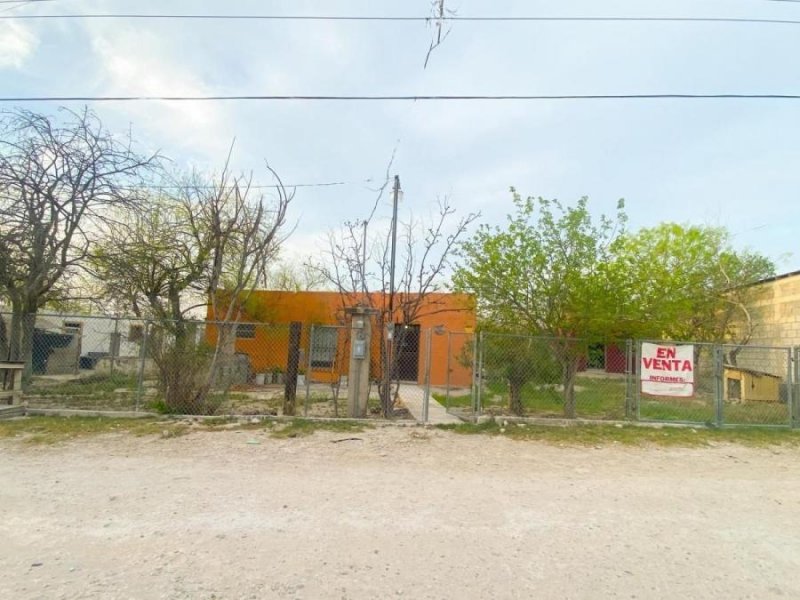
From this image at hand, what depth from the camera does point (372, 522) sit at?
4500 millimetres

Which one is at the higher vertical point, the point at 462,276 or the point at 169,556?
the point at 462,276

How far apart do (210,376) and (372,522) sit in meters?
6.17

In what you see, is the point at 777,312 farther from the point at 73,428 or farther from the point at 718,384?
the point at 73,428

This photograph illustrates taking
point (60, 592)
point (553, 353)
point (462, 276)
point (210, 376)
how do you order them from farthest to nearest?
point (462, 276) < point (553, 353) < point (210, 376) < point (60, 592)

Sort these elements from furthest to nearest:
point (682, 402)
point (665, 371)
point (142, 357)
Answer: point (682, 402) < point (665, 371) < point (142, 357)

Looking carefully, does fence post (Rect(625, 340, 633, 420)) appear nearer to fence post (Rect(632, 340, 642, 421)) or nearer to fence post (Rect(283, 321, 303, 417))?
fence post (Rect(632, 340, 642, 421))

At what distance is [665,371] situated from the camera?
1027 cm

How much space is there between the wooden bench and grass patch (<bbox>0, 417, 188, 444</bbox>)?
0.91 meters

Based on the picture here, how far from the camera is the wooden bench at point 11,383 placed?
9.46 metres

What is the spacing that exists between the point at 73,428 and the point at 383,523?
20.8 ft

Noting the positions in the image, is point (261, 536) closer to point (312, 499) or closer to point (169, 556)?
point (169, 556)

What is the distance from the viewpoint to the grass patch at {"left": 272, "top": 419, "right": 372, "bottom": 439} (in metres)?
8.30

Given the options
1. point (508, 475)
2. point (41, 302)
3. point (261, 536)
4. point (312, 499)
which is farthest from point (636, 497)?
point (41, 302)

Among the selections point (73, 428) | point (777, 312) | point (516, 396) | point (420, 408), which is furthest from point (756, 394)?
point (73, 428)
